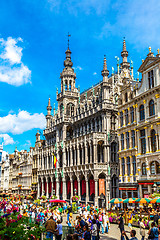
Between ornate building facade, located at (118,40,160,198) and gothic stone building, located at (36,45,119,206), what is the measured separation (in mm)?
6655

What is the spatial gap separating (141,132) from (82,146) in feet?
56.3

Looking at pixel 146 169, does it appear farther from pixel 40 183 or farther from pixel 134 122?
pixel 40 183

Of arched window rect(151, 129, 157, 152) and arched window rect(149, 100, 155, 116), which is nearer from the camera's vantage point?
arched window rect(151, 129, 157, 152)

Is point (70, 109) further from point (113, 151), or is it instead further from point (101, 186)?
point (101, 186)

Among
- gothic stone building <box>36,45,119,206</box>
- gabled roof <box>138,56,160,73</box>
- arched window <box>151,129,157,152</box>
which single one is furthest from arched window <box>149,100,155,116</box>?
gothic stone building <box>36,45,119,206</box>

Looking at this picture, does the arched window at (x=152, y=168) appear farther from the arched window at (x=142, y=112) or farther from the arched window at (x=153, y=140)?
the arched window at (x=142, y=112)

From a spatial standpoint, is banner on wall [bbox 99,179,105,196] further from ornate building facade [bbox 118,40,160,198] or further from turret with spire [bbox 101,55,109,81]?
turret with spire [bbox 101,55,109,81]

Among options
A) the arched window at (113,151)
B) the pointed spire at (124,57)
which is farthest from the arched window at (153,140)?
the pointed spire at (124,57)

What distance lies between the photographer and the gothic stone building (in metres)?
46.2

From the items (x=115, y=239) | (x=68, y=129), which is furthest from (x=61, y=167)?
(x=115, y=239)

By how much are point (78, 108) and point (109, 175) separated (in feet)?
57.8

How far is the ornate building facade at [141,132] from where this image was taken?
3305cm

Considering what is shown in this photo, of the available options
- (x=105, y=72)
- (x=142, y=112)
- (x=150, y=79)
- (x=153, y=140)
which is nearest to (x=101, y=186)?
(x=153, y=140)

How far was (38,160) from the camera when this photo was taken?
75.3 metres
